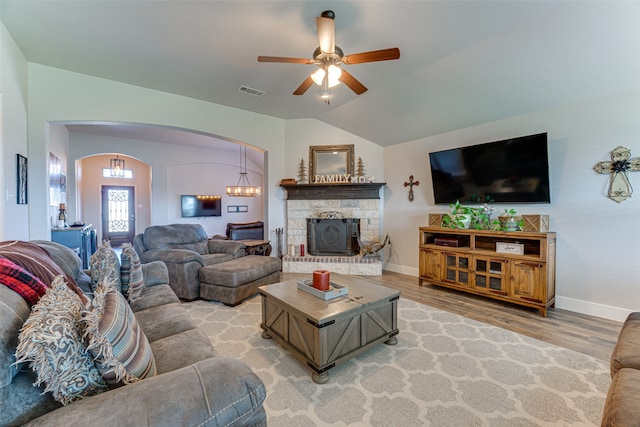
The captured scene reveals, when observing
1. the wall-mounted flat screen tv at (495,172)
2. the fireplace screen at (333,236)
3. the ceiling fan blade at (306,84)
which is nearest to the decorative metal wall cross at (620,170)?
the wall-mounted flat screen tv at (495,172)

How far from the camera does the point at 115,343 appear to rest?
974 millimetres

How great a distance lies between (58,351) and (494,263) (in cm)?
397

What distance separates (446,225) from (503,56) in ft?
7.21

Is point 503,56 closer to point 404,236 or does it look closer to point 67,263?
point 404,236

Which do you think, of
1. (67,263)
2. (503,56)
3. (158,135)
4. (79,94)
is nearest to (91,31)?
(79,94)

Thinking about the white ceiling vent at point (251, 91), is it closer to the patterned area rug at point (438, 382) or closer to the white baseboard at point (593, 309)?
the patterned area rug at point (438, 382)

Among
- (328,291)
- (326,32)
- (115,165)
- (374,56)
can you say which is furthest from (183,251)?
(115,165)

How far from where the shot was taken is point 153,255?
3.52m

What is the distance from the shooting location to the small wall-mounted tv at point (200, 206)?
819cm

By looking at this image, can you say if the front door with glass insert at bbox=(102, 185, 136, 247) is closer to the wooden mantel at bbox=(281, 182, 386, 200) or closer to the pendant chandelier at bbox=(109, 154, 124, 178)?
the pendant chandelier at bbox=(109, 154, 124, 178)

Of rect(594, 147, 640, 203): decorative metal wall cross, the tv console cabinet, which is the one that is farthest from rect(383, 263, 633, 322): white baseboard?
rect(594, 147, 640, 203): decorative metal wall cross

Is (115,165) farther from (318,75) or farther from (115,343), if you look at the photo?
(115,343)

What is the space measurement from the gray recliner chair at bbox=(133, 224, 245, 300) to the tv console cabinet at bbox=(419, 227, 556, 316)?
293 centimetres

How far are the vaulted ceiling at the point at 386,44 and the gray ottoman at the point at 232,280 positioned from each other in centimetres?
248
